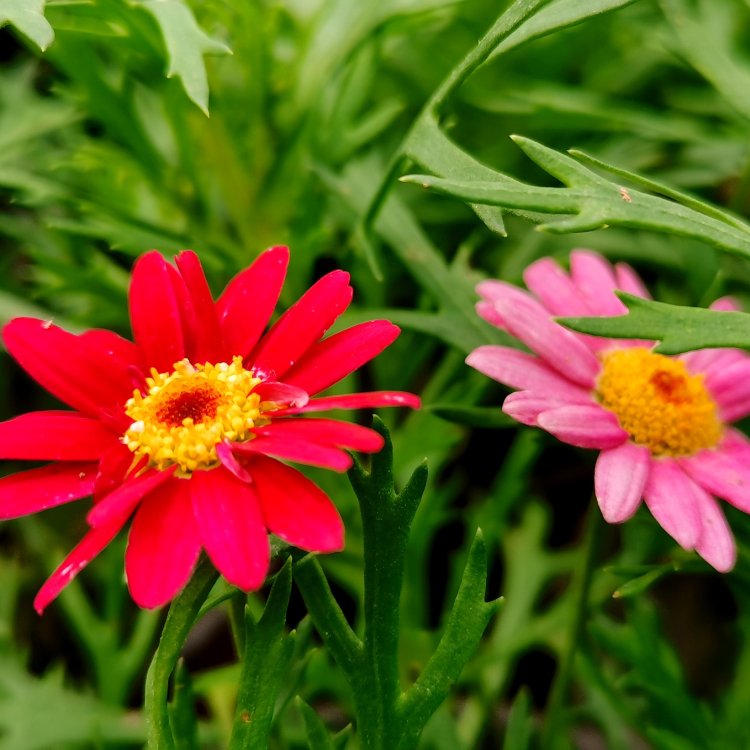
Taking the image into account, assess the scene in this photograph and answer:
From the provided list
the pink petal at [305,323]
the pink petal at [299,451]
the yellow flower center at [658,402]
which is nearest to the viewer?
the pink petal at [299,451]

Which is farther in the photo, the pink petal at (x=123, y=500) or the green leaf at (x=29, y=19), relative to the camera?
the green leaf at (x=29, y=19)

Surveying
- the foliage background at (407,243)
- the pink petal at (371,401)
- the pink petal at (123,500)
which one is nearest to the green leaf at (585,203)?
the foliage background at (407,243)

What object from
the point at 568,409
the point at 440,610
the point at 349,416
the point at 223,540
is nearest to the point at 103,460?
the point at 223,540

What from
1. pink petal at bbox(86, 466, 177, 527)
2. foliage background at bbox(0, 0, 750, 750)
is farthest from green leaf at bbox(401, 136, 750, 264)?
pink petal at bbox(86, 466, 177, 527)

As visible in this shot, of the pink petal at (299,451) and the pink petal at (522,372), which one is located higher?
the pink petal at (299,451)

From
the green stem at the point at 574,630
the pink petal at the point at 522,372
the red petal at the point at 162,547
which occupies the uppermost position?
the pink petal at the point at 522,372

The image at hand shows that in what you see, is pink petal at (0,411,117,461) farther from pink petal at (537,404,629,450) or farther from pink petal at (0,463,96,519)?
pink petal at (537,404,629,450)

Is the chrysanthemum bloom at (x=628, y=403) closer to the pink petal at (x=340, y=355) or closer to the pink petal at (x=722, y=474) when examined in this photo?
the pink petal at (x=722, y=474)

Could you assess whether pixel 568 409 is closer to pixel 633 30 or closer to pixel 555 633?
pixel 555 633

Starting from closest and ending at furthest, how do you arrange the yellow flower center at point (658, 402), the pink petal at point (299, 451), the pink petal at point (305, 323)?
1. the pink petal at point (299, 451)
2. the pink petal at point (305, 323)
3. the yellow flower center at point (658, 402)
